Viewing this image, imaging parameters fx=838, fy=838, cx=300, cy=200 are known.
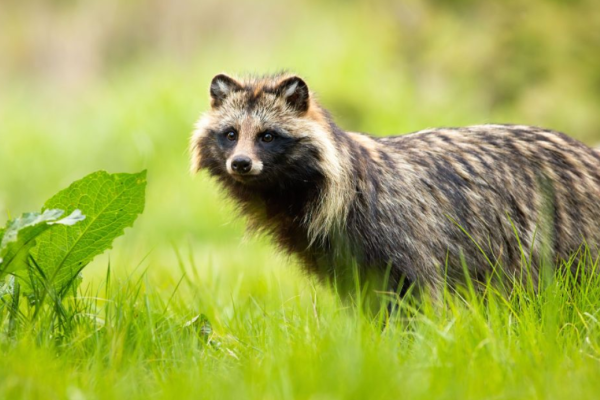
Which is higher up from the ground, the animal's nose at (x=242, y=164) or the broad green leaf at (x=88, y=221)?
the animal's nose at (x=242, y=164)

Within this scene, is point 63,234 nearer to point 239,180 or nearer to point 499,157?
point 239,180

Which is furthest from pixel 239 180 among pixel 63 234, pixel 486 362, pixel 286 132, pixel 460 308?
pixel 486 362

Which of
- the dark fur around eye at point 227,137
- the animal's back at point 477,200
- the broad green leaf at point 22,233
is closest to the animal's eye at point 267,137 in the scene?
the dark fur around eye at point 227,137

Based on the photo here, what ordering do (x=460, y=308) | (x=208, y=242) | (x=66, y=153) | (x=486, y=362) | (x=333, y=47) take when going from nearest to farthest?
(x=486, y=362)
(x=460, y=308)
(x=208, y=242)
(x=66, y=153)
(x=333, y=47)

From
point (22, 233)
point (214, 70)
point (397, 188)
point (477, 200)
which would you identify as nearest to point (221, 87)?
point (397, 188)

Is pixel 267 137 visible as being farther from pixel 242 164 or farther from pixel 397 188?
pixel 397 188

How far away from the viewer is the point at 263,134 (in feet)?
16.9

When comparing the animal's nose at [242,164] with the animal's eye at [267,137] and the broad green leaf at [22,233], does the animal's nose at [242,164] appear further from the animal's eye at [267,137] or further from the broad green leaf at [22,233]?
the broad green leaf at [22,233]

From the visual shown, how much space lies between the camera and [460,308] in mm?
4129

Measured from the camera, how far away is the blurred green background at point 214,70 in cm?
957

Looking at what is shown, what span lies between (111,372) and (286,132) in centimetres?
211

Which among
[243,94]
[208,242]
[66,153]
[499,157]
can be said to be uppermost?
[243,94]

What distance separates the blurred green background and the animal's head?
87.0 inches

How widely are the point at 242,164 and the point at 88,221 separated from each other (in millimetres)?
972
